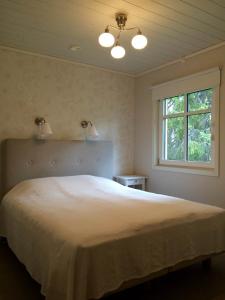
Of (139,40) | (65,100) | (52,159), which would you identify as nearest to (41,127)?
(52,159)

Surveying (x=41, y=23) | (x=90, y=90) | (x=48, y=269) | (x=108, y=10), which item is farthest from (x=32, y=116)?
(x=48, y=269)

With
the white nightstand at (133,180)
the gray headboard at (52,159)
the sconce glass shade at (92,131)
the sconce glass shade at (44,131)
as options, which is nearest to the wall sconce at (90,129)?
the sconce glass shade at (92,131)

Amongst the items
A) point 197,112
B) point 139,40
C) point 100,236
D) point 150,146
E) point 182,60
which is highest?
point 182,60

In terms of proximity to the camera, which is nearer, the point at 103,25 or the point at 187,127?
the point at 103,25

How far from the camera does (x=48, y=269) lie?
1.58m

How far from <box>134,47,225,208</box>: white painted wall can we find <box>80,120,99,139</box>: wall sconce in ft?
2.85

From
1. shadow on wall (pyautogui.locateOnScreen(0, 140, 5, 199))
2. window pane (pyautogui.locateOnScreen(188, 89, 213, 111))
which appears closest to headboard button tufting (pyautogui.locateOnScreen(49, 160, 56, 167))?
shadow on wall (pyautogui.locateOnScreen(0, 140, 5, 199))

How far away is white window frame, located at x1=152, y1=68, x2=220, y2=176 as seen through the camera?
9.87 ft

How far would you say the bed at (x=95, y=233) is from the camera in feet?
4.78

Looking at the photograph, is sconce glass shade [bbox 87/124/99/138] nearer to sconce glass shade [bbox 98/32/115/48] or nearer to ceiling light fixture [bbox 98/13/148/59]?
ceiling light fixture [bbox 98/13/148/59]

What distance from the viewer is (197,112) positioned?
10.8ft

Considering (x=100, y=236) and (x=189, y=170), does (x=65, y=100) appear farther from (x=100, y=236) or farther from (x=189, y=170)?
(x=100, y=236)

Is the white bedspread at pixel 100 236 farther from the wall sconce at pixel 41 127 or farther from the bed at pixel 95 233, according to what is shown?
the wall sconce at pixel 41 127

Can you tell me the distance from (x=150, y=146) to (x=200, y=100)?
1067 mm
